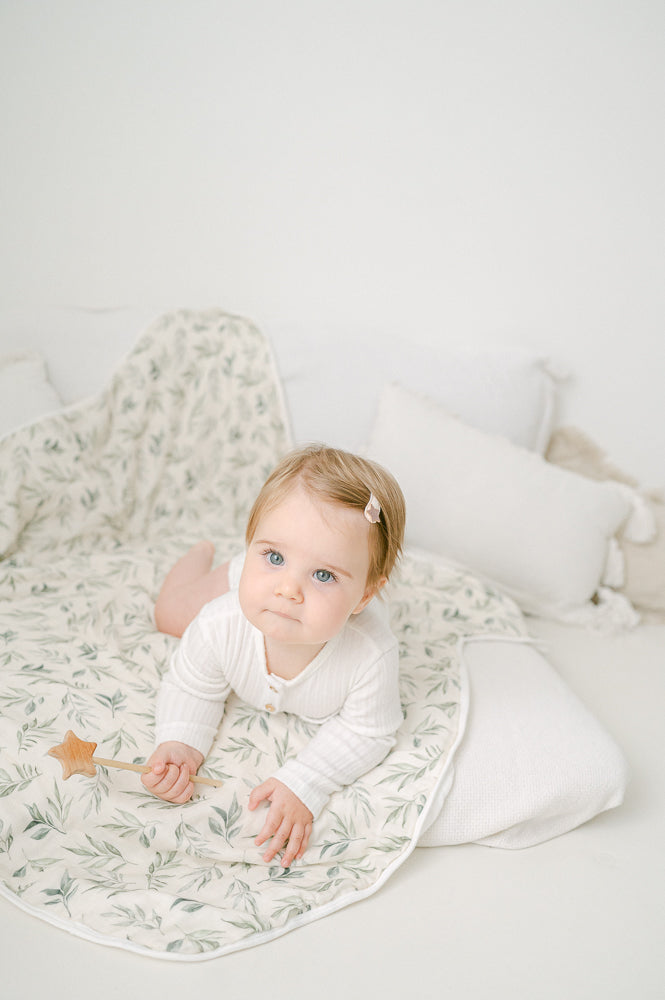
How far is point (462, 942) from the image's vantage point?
3.30ft

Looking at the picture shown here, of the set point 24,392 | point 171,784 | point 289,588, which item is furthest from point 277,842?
point 24,392

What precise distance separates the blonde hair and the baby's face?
13 millimetres

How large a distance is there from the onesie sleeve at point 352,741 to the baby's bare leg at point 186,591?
313 mm

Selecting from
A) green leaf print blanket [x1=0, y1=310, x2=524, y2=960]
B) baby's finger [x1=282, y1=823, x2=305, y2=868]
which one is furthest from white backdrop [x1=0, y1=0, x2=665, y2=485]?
baby's finger [x1=282, y1=823, x2=305, y2=868]

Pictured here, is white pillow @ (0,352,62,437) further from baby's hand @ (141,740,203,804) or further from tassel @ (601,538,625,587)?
tassel @ (601,538,625,587)

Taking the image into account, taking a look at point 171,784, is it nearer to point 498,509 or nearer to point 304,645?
point 304,645

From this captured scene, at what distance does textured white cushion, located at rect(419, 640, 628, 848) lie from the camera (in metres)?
1.14

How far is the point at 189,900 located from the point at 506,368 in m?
1.32

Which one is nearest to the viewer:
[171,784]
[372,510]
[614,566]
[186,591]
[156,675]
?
[372,510]

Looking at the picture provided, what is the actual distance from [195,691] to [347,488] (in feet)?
1.29

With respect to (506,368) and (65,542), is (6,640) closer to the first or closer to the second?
(65,542)

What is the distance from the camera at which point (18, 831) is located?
3.37 ft

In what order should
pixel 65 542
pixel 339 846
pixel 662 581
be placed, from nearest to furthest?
pixel 339 846, pixel 65 542, pixel 662 581

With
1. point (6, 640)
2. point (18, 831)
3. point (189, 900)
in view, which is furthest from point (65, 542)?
point (189, 900)
